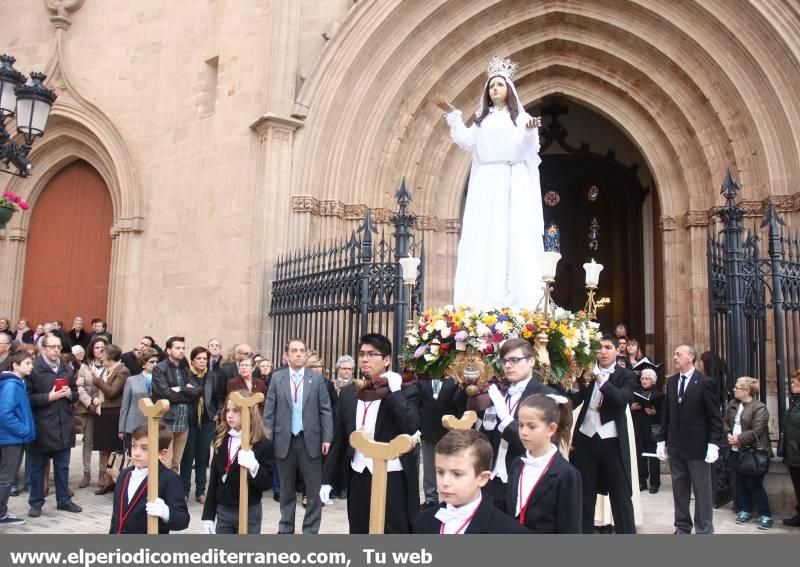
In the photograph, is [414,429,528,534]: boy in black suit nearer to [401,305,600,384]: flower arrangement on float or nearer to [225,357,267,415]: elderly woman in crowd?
[401,305,600,384]: flower arrangement on float

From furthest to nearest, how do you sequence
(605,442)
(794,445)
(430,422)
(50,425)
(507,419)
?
(50,425), (794,445), (430,422), (605,442), (507,419)

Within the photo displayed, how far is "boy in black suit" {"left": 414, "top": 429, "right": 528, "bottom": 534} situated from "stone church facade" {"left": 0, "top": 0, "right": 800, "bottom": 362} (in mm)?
10106

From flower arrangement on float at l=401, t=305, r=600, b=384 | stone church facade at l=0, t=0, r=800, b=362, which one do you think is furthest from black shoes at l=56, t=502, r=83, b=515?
stone church facade at l=0, t=0, r=800, b=362

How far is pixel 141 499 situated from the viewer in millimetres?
4074

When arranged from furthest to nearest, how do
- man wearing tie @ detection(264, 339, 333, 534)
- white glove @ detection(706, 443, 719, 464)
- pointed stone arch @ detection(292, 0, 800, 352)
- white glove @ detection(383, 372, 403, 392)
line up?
pointed stone arch @ detection(292, 0, 800, 352)
man wearing tie @ detection(264, 339, 333, 534)
white glove @ detection(706, 443, 719, 464)
white glove @ detection(383, 372, 403, 392)

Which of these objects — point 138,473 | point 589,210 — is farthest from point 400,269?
point 589,210

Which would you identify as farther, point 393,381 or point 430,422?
point 430,422

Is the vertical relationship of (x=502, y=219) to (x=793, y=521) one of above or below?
above

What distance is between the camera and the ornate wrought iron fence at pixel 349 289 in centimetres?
935

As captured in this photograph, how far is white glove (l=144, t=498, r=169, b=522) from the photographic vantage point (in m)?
3.81

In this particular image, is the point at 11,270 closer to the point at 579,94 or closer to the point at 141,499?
the point at 579,94

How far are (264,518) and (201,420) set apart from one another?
156 centimetres

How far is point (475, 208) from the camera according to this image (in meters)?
6.83

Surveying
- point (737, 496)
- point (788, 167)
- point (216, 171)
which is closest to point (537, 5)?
point (788, 167)
